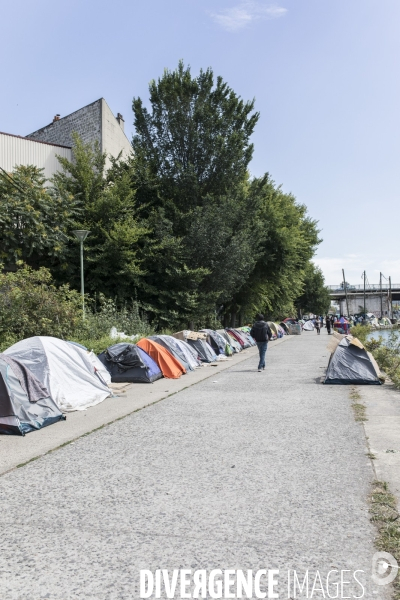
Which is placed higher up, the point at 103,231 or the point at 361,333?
the point at 103,231

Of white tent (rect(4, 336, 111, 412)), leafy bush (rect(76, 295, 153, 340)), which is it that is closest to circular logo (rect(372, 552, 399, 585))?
white tent (rect(4, 336, 111, 412))

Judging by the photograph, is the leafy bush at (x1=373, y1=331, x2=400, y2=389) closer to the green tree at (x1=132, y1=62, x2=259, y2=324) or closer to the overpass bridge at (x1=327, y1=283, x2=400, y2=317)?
the green tree at (x1=132, y1=62, x2=259, y2=324)

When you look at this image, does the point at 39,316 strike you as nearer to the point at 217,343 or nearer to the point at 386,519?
the point at 217,343

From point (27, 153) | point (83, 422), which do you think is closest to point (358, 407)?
point (83, 422)

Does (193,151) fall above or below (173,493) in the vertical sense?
above

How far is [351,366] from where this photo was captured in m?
14.5

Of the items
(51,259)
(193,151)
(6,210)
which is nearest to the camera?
(6,210)

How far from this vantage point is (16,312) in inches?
639

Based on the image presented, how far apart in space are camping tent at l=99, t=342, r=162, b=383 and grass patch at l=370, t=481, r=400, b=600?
10124mm

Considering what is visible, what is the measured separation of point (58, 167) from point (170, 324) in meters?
11.3

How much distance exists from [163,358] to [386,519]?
12.4 meters

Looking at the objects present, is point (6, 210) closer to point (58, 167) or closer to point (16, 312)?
point (16, 312)

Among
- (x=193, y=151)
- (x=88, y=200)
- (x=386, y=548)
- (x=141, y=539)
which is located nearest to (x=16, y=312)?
(x=88, y=200)

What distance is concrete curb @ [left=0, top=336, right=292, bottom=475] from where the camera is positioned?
281 inches
